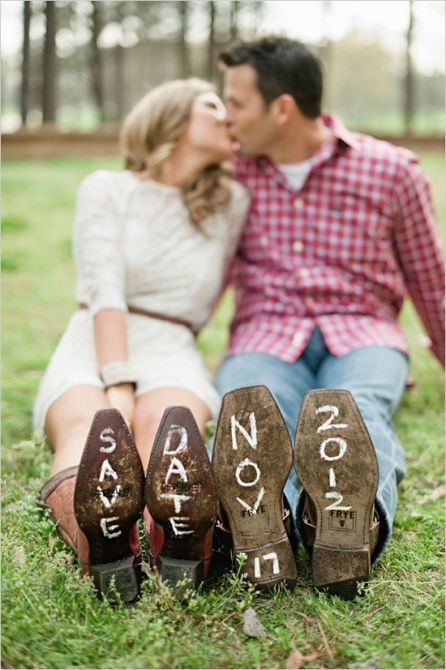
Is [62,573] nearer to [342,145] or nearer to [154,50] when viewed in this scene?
[342,145]

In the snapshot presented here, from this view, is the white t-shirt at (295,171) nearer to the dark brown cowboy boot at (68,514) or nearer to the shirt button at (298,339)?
the shirt button at (298,339)

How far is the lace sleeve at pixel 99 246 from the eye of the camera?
107 inches

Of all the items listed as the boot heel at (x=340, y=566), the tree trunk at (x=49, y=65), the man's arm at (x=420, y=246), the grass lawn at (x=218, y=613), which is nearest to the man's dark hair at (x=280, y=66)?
the man's arm at (x=420, y=246)

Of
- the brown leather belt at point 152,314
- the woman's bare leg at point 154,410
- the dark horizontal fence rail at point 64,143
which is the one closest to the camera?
the woman's bare leg at point 154,410

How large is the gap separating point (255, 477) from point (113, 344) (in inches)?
37.6

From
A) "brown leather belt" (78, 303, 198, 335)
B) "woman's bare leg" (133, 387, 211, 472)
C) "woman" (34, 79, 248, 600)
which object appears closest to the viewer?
"woman's bare leg" (133, 387, 211, 472)

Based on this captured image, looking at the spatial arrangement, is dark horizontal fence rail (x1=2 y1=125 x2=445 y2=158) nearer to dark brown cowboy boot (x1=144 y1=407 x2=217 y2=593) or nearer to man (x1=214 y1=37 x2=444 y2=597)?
man (x1=214 y1=37 x2=444 y2=597)

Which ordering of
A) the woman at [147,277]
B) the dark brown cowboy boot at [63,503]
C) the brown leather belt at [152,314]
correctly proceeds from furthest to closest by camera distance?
the brown leather belt at [152,314], the woman at [147,277], the dark brown cowboy boot at [63,503]

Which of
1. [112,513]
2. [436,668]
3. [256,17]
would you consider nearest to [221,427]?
[112,513]

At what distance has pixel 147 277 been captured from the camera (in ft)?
9.55

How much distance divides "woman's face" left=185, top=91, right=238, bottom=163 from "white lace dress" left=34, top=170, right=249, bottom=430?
190mm

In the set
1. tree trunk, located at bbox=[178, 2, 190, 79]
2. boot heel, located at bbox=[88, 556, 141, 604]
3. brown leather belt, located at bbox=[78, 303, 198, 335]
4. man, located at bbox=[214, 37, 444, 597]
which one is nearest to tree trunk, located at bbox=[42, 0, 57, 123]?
tree trunk, located at bbox=[178, 2, 190, 79]

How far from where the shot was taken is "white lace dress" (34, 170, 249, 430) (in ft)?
8.93

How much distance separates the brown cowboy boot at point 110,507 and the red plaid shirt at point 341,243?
125 centimetres
